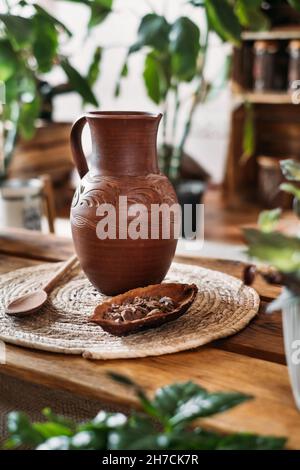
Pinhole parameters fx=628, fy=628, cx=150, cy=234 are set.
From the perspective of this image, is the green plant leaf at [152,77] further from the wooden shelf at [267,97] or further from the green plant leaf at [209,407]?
the green plant leaf at [209,407]

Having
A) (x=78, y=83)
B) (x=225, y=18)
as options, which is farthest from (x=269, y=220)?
(x=78, y=83)

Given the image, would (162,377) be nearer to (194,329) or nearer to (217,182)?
(194,329)

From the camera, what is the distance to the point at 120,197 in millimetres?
924

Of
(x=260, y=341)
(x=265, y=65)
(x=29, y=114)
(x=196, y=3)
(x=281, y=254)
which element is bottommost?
(x=260, y=341)

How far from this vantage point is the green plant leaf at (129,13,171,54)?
1645 millimetres

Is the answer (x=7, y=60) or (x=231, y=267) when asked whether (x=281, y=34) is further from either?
(x=231, y=267)

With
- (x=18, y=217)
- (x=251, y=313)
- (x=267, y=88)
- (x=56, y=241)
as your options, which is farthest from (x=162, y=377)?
(x=267, y=88)

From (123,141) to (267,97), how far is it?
105 inches

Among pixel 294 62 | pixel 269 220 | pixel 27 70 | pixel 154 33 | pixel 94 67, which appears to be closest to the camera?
pixel 269 220

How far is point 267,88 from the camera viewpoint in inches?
137

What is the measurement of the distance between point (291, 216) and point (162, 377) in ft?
8.79

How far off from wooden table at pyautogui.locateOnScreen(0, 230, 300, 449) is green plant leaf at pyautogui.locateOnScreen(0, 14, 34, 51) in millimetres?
800

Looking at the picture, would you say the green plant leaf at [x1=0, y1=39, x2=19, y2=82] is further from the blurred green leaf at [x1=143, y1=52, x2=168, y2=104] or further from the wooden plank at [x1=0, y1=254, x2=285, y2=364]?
the wooden plank at [x1=0, y1=254, x2=285, y2=364]

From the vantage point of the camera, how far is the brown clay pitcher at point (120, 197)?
0.93 meters
